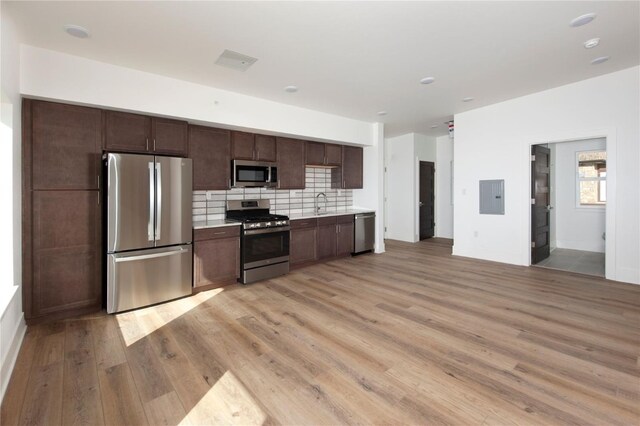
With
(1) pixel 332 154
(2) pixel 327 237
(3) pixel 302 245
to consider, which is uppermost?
(1) pixel 332 154

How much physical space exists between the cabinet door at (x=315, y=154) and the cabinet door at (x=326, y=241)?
3.97 feet

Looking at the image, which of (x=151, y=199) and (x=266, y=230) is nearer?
(x=151, y=199)

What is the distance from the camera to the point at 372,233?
6383mm

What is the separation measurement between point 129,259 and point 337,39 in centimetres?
314

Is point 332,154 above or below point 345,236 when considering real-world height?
above

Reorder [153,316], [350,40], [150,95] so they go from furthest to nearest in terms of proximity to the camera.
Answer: [150,95], [153,316], [350,40]

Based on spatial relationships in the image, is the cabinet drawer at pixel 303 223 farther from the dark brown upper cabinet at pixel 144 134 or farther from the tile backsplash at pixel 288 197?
the dark brown upper cabinet at pixel 144 134

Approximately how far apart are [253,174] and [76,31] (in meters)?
2.54

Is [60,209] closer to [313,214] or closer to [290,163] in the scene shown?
[290,163]

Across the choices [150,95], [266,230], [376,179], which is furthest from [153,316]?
[376,179]

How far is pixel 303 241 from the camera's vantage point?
17.1ft

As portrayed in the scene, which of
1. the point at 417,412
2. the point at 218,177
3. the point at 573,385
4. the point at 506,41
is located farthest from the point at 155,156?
the point at 573,385

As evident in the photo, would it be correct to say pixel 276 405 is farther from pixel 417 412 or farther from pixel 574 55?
pixel 574 55

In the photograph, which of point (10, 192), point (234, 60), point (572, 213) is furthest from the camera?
point (572, 213)
